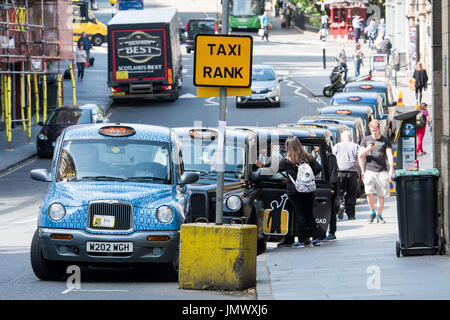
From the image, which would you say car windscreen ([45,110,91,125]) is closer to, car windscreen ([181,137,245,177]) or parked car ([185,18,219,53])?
car windscreen ([181,137,245,177])

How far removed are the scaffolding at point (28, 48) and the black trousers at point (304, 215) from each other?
67.1 feet

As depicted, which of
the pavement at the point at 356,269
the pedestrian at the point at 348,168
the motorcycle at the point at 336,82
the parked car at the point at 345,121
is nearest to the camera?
the pavement at the point at 356,269

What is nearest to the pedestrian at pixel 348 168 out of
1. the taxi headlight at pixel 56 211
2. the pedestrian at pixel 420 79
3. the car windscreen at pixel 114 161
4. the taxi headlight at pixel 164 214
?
the car windscreen at pixel 114 161

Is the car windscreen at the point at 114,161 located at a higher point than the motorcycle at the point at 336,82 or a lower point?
lower

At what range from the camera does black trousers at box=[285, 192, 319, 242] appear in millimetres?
14992

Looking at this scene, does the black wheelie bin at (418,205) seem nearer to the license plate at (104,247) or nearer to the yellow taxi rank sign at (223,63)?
the yellow taxi rank sign at (223,63)

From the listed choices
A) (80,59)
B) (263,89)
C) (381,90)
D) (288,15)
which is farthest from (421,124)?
(288,15)

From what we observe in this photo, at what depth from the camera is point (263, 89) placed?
4034 centimetres

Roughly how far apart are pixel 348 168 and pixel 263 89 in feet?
70.3

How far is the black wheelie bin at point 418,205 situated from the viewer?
1312cm

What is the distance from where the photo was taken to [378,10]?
7000cm

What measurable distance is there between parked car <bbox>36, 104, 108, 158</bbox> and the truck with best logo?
303 inches

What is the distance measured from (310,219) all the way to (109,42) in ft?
86.7

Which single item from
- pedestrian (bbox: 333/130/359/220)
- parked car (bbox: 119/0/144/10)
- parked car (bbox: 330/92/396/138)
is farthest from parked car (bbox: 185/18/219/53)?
pedestrian (bbox: 333/130/359/220)
